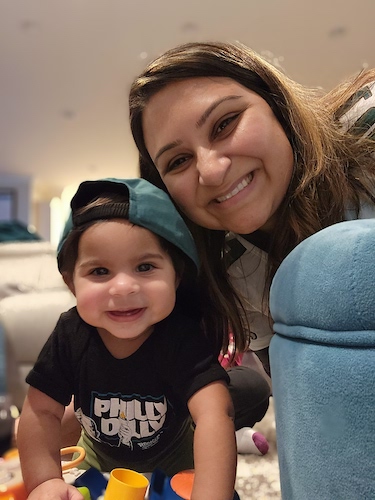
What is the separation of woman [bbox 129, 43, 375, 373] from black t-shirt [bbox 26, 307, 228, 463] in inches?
6.8

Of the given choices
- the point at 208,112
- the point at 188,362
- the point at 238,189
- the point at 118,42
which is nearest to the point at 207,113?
the point at 208,112

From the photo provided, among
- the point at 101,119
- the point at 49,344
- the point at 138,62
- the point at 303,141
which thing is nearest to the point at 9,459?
the point at 49,344

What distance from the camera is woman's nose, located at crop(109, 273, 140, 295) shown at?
0.64m

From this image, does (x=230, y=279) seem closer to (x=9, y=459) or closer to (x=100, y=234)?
(x=100, y=234)

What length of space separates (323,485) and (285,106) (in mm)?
605

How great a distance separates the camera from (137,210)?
667 mm

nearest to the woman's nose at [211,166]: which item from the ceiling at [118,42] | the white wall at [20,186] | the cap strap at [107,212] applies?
the cap strap at [107,212]

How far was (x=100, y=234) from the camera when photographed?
0.67 metres

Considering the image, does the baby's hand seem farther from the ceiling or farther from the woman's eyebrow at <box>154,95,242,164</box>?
the ceiling

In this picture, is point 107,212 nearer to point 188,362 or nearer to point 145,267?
point 145,267

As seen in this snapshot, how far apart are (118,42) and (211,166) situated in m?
2.47

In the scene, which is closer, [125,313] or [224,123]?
[125,313]

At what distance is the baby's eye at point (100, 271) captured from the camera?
669 millimetres

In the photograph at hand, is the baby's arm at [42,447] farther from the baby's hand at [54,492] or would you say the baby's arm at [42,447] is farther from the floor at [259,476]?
the floor at [259,476]
